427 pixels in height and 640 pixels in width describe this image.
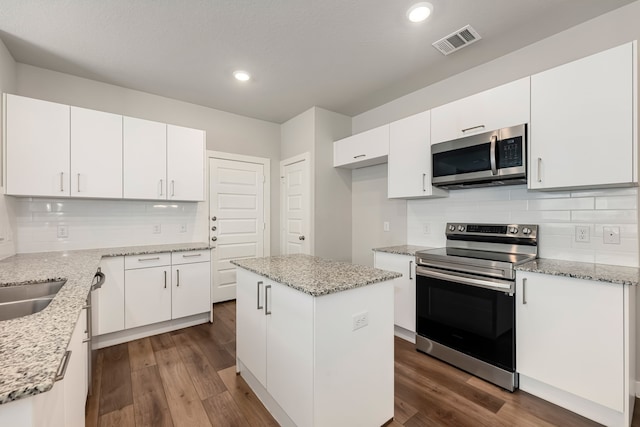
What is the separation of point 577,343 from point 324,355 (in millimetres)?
1585

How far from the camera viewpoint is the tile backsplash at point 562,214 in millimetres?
1927

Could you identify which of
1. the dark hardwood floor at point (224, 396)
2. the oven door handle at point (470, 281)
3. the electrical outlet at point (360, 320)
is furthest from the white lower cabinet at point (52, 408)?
the oven door handle at point (470, 281)

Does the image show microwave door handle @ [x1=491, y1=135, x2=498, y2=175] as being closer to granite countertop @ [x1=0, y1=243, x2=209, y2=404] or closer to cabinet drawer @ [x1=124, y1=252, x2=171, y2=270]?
granite countertop @ [x1=0, y1=243, x2=209, y2=404]

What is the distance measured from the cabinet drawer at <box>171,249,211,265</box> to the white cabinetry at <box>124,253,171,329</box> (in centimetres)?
6

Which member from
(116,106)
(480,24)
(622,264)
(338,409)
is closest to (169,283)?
(116,106)

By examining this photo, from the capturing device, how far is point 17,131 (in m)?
2.40

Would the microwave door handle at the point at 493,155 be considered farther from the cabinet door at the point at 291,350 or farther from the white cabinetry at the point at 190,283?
the white cabinetry at the point at 190,283

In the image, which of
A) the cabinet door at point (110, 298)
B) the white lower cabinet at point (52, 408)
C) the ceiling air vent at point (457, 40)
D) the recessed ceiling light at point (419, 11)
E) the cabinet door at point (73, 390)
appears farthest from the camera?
the cabinet door at point (110, 298)

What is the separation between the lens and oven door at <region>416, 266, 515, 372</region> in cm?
201

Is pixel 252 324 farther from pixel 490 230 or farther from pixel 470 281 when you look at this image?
pixel 490 230

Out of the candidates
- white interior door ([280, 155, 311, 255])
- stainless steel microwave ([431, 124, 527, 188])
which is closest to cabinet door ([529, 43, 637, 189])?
stainless steel microwave ([431, 124, 527, 188])

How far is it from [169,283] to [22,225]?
141 cm

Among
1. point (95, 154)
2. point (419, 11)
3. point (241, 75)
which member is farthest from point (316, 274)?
point (95, 154)

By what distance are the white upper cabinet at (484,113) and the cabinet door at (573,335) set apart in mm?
1188
